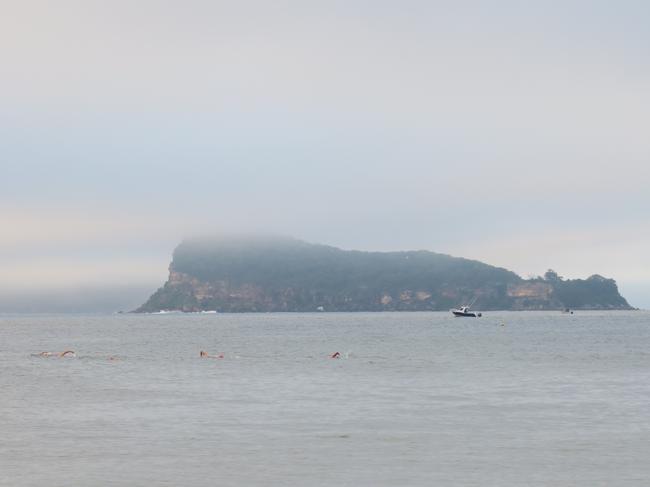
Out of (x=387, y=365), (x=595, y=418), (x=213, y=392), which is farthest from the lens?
(x=387, y=365)

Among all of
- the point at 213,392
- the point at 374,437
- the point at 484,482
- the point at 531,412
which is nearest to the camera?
the point at 484,482

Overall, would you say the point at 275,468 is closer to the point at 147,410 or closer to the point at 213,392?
the point at 147,410

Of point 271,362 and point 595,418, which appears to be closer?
point 595,418

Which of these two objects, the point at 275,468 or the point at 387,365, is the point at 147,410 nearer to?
the point at 275,468

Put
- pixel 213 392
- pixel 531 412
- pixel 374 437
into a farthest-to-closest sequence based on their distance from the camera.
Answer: pixel 213 392, pixel 531 412, pixel 374 437

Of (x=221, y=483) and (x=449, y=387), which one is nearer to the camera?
(x=221, y=483)

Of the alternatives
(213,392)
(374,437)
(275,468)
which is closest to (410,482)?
(275,468)

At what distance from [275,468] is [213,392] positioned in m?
24.7

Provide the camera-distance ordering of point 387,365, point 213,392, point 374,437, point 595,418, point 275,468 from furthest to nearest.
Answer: point 387,365, point 213,392, point 595,418, point 374,437, point 275,468

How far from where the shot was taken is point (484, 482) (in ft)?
85.7

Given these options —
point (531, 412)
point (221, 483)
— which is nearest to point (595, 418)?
point (531, 412)

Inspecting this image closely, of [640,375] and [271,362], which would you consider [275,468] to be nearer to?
[640,375]

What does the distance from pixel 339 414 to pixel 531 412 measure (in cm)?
855

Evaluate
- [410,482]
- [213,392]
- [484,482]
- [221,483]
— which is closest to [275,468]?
[221,483]
